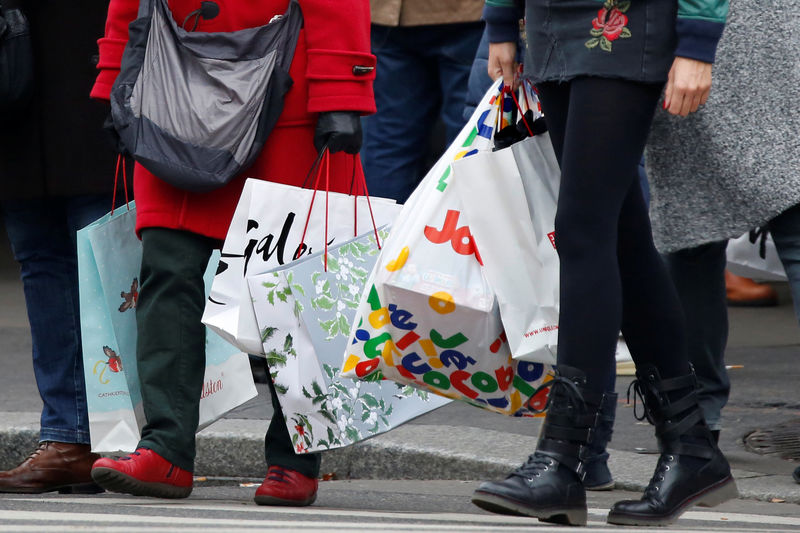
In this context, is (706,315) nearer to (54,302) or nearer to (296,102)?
(296,102)

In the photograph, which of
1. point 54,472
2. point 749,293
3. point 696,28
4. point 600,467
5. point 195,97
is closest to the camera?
point 696,28

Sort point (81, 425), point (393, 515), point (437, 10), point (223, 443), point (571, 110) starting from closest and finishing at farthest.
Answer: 1. point (571, 110)
2. point (393, 515)
3. point (81, 425)
4. point (223, 443)
5. point (437, 10)

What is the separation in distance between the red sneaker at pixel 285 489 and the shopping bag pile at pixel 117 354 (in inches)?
11.0

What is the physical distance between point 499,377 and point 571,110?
660 millimetres

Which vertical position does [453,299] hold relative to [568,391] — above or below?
above

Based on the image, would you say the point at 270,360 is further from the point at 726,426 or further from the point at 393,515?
the point at 726,426

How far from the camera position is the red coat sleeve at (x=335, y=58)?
3604 mm

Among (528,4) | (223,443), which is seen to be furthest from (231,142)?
(223,443)

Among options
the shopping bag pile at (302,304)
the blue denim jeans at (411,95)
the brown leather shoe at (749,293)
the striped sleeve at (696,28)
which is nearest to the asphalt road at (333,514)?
the shopping bag pile at (302,304)

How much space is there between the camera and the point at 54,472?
13.8 feet

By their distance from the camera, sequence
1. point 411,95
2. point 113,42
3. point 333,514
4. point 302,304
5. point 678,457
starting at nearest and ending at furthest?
point 678,457 < point 333,514 < point 302,304 < point 113,42 < point 411,95

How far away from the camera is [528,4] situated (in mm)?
3246

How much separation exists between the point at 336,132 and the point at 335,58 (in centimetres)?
19

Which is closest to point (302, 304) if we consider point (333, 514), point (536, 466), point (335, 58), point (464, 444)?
point (333, 514)
